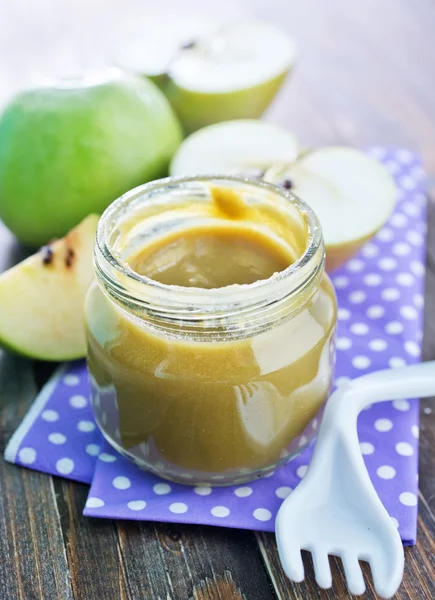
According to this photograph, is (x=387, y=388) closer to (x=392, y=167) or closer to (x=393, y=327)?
(x=393, y=327)

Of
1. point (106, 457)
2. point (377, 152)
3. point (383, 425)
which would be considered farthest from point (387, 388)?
point (377, 152)

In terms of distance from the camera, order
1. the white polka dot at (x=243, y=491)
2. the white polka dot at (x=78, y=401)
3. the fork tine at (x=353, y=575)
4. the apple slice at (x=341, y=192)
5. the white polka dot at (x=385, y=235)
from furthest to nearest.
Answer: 1. the white polka dot at (x=385, y=235)
2. the apple slice at (x=341, y=192)
3. the white polka dot at (x=78, y=401)
4. the white polka dot at (x=243, y=491)
5. the fork tine at (x=353, y=575)

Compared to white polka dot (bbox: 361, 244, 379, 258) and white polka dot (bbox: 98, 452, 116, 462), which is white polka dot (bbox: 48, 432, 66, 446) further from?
white polka dot (bbox: 361, 244, 379, 258)

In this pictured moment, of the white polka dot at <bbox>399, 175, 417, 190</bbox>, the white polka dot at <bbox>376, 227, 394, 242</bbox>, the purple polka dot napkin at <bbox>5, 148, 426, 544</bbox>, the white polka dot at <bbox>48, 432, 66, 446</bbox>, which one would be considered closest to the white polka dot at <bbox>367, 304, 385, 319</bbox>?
the purple polka dot napkin at <bbox>5, 148, 426, 544</bbox>

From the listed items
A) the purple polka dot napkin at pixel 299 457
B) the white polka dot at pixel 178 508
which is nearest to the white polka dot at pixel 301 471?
the purple polka dot napkin at pixel 299 457

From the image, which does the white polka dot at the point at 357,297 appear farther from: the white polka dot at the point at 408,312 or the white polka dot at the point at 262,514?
the white polka dot at the point at 262,514

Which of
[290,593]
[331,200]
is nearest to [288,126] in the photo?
[331,200]

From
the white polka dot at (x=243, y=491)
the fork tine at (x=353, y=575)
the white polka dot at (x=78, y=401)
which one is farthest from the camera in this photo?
the white polka dot at (x=78, y=401)
